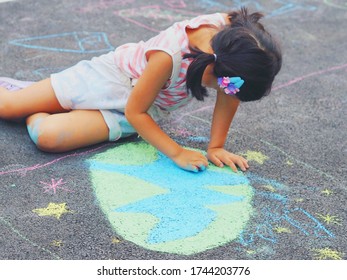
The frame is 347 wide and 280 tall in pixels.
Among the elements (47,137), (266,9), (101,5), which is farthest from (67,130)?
(266,9)

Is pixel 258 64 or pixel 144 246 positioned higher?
pixel 258 64

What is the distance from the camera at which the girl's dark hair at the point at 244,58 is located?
1.68 m

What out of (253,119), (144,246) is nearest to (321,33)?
(253,119)

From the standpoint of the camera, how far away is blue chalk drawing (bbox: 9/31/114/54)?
267 centimetres

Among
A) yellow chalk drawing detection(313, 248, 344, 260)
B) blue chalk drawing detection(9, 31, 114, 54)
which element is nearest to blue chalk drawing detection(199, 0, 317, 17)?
blue chalk drawing detection(9, 31, 114, 54)

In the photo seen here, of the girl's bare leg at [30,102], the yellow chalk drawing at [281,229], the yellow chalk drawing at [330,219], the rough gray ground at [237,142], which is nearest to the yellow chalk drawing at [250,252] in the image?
the rough gray ground at [237,142]

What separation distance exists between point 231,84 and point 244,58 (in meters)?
0.08

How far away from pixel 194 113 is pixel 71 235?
2.77 ft

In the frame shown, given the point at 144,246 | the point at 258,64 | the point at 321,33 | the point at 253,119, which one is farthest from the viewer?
the point at 321,33

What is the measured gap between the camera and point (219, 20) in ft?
6.36

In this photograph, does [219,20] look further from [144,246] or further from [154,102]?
[144,246]

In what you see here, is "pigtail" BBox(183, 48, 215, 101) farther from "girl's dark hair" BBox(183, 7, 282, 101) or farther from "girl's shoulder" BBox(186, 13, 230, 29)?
"girl's shoulder" BBox(186, 13, 230, 29)

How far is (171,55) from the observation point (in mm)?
1810

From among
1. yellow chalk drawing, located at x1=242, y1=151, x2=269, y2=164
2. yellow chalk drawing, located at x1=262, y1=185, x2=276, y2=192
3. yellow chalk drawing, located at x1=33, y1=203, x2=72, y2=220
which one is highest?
yellow chalk drawing, located at x1=262, y1=185, x2=276, y2=192
